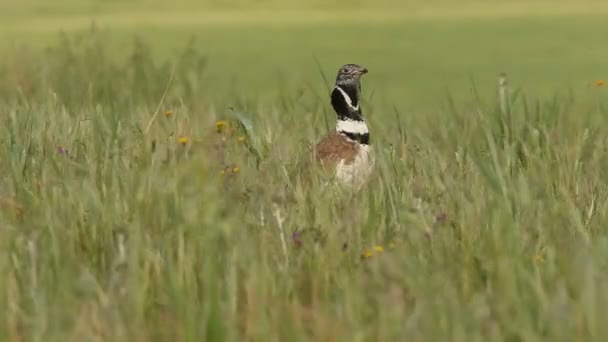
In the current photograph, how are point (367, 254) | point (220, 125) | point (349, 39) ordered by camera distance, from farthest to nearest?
1. point (349, 39)
2. point (220, 125)
3. point (367, 254)

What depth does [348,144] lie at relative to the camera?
3.95 m

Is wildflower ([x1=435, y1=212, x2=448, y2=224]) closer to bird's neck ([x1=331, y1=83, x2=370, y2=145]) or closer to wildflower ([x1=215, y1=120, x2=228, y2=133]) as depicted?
bird's neck ([x1=331, y1=83, x2=370, y2=145])

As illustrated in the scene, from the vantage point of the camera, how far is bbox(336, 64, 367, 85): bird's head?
422 cm

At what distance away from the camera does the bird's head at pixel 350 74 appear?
13.9ft

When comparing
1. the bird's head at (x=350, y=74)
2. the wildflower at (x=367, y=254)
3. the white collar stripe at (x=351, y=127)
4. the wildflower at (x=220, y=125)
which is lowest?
the wildflower at (x=220, y=125)

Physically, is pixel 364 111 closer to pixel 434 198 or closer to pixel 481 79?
pixel 434 198

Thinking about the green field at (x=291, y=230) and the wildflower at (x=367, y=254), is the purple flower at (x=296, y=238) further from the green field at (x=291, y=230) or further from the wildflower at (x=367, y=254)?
the wildflower at (x=367, y=254)

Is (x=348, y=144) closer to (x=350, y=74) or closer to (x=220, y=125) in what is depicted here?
(x=350, y=74)

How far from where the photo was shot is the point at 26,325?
7.99 ft

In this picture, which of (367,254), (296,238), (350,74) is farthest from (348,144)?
(367,254)

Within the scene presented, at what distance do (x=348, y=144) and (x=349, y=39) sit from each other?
25.0ft

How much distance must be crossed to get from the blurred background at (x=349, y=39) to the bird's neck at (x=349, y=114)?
137 centimetres

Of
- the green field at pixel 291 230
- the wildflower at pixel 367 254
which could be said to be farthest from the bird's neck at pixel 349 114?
the wildflower at pixel 367 254

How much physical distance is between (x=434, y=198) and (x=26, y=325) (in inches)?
53.9
